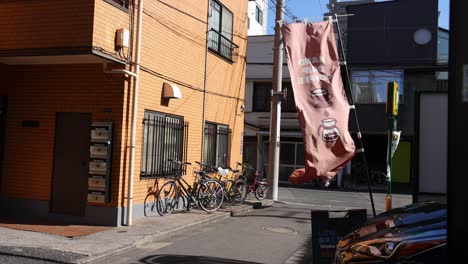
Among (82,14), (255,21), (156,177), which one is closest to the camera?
(82,14)

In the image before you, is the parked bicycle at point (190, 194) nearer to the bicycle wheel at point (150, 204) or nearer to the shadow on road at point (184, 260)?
the bicycle wheel at point (150, 204)

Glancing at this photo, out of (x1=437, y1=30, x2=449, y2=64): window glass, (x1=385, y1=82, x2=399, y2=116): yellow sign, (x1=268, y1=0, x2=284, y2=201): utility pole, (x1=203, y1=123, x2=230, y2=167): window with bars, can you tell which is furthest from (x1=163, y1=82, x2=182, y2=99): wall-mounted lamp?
(x1=437, y1=30, x2=449, y2=64): window glass

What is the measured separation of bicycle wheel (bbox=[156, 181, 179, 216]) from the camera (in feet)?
37.7

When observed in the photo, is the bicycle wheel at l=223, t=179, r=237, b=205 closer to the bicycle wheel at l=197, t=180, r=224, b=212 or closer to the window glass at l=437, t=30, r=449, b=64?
the bicycle wheel at l=197, t=180, r=224, b=212

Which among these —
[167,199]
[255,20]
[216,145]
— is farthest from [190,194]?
[255,20]

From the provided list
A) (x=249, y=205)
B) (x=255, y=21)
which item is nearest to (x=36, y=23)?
(x=249, y=205)

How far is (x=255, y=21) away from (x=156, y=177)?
43240mm

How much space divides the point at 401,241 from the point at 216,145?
11.4m

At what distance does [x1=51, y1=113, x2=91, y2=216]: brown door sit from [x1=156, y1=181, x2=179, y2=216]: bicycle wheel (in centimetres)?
182

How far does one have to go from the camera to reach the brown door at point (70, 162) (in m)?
10.5

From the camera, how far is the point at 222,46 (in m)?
15.9

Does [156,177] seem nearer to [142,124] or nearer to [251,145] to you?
[142,124]

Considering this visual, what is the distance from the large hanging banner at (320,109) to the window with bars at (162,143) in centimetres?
500

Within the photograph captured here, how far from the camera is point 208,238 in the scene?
952 centimetres
